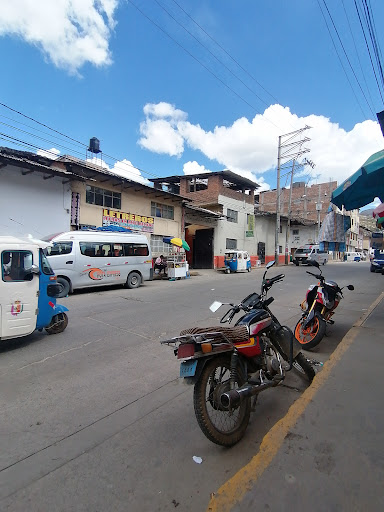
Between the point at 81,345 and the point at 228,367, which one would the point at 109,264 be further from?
the point at 228,367

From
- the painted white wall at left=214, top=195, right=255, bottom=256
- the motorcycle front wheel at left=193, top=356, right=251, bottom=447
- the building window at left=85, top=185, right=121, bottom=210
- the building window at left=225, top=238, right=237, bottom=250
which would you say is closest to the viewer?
the motorcycle front wheel at left=193, top=356, right=251, bottom=447

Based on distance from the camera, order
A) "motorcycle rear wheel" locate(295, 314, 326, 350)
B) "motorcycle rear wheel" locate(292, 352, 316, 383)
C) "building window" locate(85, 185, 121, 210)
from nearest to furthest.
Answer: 1. "motorcycle rear wheel" locate(292, 352, 316, 383)
2. "motorcycle rear wheel" locate(295, 314, 326, 350)
3. "building window" locate(85, 185, 121, 210)

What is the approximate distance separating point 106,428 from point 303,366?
2.27 meters

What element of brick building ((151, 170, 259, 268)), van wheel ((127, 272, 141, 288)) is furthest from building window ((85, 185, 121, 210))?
brick building ((151, 170, 259, 268))

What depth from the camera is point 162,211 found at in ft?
66.1

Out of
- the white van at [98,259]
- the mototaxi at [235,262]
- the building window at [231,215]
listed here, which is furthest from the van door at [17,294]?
the building window at [231,215]

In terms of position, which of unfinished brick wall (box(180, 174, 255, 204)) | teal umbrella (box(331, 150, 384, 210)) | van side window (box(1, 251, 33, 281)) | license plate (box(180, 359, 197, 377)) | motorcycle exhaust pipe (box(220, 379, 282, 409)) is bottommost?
motorcycle exhaust pipe (box(220, 379, 282, 409))

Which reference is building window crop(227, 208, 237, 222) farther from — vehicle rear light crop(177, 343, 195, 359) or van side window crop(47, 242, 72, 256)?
vehicle rear light crop(177, 343, 195, 359)

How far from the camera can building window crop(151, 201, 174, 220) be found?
63.8 feet

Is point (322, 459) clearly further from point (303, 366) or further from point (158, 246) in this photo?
point (158, 246)

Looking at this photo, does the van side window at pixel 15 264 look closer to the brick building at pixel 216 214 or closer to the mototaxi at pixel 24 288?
the mototaxi at pixel 24 288

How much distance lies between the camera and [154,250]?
1945 centimetres

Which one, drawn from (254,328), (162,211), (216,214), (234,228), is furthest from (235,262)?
(254,328)

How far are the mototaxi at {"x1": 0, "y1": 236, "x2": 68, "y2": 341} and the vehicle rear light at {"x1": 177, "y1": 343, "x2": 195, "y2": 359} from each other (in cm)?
350
